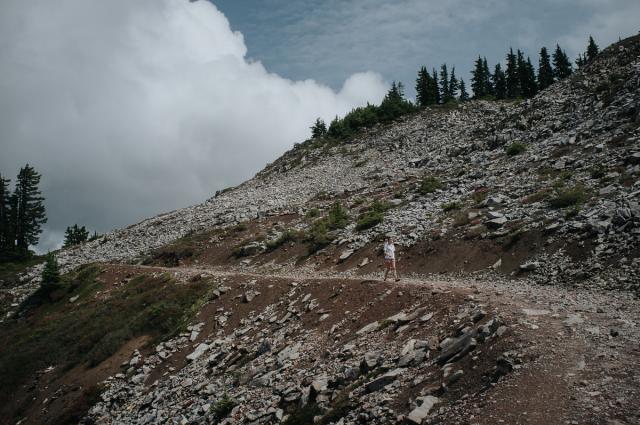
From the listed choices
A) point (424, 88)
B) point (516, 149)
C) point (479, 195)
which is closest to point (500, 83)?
point (424, 88)

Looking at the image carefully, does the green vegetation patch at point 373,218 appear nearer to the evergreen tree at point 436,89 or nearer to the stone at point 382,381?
the stone at point 382,381

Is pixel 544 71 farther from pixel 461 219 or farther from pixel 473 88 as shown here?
pixel 461 219

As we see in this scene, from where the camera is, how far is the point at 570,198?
22812 mm

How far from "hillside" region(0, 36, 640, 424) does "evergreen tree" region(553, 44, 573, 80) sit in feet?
177

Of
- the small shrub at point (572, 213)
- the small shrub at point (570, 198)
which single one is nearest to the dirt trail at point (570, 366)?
the small shrub at point (572, 213)

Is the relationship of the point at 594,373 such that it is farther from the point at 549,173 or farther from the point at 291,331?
the point at 549,173

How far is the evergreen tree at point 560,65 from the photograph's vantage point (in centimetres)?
9481

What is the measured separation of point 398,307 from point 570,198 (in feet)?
44.3

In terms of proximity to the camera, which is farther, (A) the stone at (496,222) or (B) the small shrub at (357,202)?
(B) the small shrub at (357,202)

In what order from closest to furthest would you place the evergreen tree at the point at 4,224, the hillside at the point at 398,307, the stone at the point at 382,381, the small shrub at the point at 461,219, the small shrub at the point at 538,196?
the hillside at the point at 398,307 → the stone at the point at 382,381 → the small shrub at the point at 538,196 → the small shrub at the point at 461,219 → the evergreen tree at the point at 4,224

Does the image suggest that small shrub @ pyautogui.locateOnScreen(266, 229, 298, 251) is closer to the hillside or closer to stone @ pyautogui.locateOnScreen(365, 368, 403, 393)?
the hillside

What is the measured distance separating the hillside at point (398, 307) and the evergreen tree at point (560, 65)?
53.8 metres

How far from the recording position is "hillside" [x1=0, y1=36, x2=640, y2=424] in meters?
10.1

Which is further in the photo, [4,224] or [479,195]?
[4,224]
